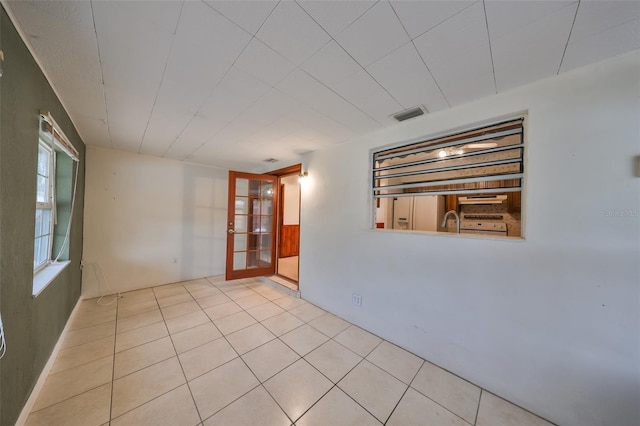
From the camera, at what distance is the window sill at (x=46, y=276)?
1.53 metres

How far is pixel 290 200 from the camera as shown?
647 centimetres

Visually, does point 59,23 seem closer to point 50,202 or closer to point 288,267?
point 50,202

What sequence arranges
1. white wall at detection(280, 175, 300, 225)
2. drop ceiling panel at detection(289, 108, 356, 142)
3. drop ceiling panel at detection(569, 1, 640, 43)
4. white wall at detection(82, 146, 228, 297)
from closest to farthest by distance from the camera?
1. drop ceiling panel at detection(569, 1, 640, 43)
2. drop ceiling panel at detection(289, 108, 356, 142)
3. white wall at detection(82, 146, 228, 297)
4. white wall at detection(280, 175, 300, 225)

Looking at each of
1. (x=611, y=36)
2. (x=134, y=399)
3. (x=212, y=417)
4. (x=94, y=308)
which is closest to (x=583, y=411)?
(x=611, y=36)

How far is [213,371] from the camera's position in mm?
1748

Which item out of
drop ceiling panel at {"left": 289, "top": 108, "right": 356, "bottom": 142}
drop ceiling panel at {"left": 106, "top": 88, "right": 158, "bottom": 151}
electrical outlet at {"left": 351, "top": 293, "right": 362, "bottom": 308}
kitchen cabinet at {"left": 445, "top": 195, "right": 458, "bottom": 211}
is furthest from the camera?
kitchen cabinet at {"left": 445, "top": 195, "right": 458, "bottom": 211}

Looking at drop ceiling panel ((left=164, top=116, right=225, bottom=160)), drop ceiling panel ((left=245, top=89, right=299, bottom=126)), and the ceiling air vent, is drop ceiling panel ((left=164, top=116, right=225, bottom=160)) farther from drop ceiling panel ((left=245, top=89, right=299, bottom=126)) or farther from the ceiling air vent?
the ceiling air vent

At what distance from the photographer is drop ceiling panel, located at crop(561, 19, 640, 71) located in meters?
1.08

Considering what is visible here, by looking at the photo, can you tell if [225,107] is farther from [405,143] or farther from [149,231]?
[149,231]

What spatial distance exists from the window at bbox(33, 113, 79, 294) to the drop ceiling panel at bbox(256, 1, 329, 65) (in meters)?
1.68

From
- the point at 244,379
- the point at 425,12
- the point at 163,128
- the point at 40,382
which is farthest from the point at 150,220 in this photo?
the point at 425,12

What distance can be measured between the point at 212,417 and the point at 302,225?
2295mm

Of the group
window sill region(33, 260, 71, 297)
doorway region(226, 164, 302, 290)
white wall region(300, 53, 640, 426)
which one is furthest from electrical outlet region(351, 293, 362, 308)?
window sill region(33, 260, 71, 297)

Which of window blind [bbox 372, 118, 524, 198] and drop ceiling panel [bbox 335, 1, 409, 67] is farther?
window blind [bbox 372, 118, 524, 198]
